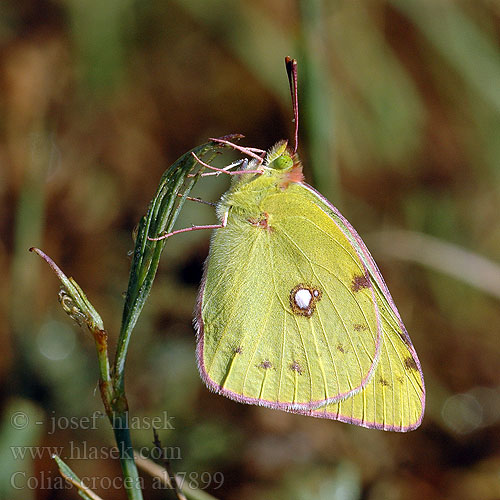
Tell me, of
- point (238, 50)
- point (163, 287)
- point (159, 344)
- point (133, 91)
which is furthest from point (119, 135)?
point (159, 344)

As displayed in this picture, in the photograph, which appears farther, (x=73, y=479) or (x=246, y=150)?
(x=246, y=150)

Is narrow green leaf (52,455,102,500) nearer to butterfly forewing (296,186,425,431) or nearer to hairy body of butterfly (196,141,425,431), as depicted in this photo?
hairy body of butterfly (196,141,425,431)

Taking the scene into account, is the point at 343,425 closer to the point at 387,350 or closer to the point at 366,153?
the point at 387,350

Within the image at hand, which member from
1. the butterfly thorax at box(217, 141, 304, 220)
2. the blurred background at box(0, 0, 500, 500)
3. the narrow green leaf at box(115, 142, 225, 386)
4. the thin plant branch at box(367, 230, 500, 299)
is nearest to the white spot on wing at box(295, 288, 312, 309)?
the butterfly thorax at box(217, 141, 304, 220)

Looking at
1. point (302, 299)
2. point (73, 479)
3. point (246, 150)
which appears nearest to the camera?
point (73, 479)

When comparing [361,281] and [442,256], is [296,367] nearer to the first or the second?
[361,281]

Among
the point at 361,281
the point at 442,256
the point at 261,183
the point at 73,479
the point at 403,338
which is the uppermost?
the point at 261,183

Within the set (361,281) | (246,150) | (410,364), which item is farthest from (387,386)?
(246,150)

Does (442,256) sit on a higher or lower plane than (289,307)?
higher
